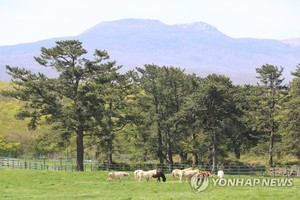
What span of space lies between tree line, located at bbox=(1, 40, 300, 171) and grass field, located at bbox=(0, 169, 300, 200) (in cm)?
991

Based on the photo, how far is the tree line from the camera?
53.4 meters

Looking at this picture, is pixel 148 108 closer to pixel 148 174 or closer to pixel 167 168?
pixel 167 168

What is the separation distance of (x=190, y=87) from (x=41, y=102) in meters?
23.7

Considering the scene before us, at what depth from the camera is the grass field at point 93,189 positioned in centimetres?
2666

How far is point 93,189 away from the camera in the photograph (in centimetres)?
3481

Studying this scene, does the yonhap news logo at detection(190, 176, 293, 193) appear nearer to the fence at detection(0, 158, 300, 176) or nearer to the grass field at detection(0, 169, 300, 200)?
the grass field at detection(0, 169, 300, 200)

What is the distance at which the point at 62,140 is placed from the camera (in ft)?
176

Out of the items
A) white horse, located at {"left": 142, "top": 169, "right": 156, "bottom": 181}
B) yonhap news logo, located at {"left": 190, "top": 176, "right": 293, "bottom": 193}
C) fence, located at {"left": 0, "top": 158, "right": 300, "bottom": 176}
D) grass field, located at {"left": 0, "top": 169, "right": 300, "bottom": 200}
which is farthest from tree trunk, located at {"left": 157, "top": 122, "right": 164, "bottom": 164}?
yonhap news logo, located at {"left": 190, "top": 176, "right": 293, "bottom": 193}

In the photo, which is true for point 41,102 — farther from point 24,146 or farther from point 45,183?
point 24,146

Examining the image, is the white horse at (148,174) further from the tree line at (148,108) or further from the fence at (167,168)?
the fence at (167,168)

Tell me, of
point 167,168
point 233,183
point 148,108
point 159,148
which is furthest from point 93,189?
point 148,108

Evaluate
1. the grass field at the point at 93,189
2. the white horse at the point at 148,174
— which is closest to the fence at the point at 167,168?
the grass field at the point at 93,189

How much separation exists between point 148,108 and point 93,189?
32.8 metres

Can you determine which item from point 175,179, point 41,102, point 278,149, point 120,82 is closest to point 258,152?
point 278,149
